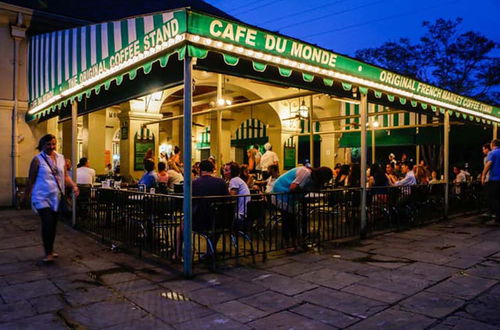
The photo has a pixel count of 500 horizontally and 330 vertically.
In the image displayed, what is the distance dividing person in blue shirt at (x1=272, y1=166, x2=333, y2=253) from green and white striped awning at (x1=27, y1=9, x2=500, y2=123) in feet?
5.20

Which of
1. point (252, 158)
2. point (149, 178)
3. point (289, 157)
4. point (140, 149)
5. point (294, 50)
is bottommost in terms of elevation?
point (149, 178)

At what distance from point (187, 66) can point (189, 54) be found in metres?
0.18

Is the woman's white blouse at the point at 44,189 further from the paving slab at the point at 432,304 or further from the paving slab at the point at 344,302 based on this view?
the paving slab at the point at 432,304

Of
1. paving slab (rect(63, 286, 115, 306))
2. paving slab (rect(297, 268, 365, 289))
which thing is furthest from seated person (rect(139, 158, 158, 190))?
paving slab (rect(297, 268, 365, 289))

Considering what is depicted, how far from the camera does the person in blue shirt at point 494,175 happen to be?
865cm

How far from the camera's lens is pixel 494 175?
8719mm

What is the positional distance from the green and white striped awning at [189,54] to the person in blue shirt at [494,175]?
148 centimetres

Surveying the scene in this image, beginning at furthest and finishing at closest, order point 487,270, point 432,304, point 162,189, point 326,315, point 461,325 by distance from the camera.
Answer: point 162,189
point 487,270
point 432,304
point 326,315
point 461,325

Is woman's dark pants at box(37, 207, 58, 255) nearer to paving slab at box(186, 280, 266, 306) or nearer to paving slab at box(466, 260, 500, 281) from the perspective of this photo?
paving slab at box(186, 280, 266, 306)

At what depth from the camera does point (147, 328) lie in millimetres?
3270

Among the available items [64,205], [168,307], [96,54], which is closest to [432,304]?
[168,307]

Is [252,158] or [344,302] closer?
[344,302]

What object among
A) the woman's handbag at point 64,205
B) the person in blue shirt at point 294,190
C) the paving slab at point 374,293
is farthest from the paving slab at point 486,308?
the woman's handbag at point 64,205

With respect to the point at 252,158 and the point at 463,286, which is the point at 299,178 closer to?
the point at 463,286
